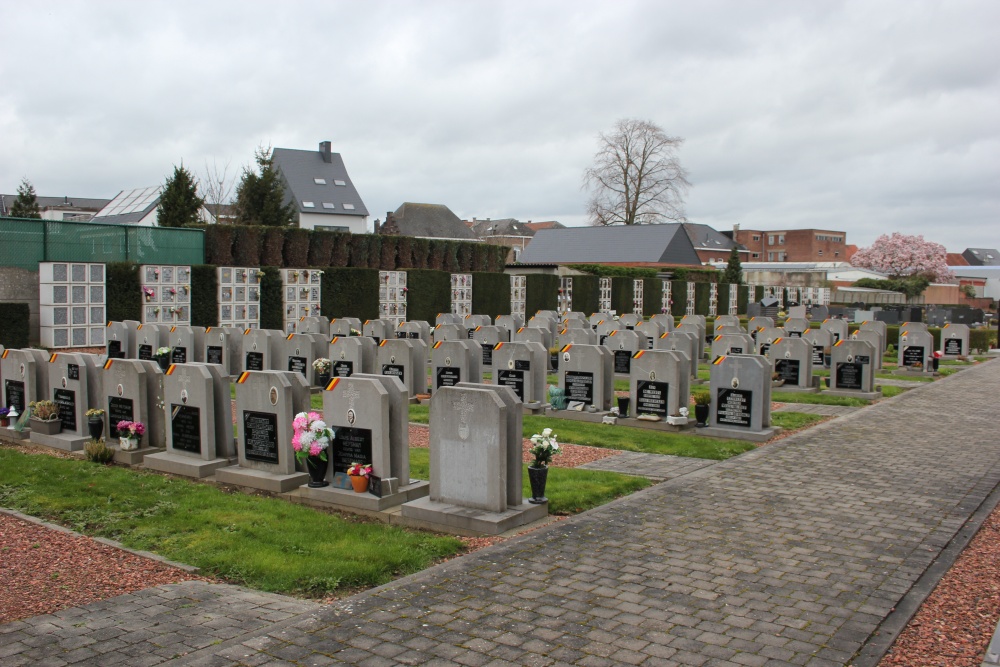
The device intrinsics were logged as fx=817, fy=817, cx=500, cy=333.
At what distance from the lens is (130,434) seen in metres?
10.8

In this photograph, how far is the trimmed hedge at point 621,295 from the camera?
42906 millimetres

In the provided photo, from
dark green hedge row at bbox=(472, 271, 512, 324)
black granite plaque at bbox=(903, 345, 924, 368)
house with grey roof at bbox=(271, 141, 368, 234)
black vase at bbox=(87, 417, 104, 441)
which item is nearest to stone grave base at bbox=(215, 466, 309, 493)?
black vase at bbox=(87, 417, 104, 441)

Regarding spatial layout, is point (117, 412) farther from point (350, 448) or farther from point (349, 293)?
point (349, 293)

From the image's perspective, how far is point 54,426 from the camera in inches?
468

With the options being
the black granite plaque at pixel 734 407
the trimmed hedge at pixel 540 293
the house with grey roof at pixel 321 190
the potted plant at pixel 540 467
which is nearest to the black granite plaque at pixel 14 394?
the potted plant at pixel 540 467

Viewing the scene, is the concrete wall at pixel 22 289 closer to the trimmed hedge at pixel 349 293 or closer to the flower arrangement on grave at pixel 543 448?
the trimmed hedge at pixel 349 293

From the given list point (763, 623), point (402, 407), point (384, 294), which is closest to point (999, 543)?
point (763, 623)

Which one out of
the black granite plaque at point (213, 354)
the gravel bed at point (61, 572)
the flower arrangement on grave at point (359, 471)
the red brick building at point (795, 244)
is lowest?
the gravel bed at point (61, 572)

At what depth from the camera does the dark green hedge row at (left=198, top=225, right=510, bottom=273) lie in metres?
28.4

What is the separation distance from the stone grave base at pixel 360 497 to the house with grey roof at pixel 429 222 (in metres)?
71.5

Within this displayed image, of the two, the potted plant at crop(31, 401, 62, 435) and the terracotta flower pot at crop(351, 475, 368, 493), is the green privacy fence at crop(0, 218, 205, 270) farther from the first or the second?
the terracotta flower pot at crop(351, 475, 368, 493)

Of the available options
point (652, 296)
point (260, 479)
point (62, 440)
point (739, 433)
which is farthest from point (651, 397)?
point (652, 296)

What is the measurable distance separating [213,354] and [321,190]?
45.9 metres

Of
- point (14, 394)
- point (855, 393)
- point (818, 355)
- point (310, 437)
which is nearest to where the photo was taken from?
point (310, 437)
